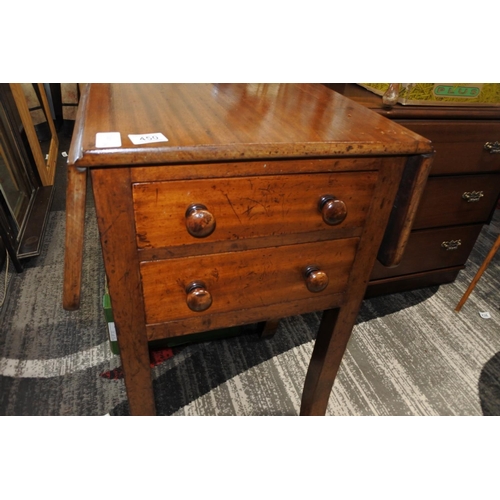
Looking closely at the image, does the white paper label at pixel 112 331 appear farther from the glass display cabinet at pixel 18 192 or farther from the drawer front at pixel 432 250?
the drawer front at pixel 432 250

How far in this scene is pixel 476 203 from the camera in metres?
1.55

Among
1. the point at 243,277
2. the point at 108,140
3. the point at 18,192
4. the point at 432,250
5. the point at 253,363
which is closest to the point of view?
the point at 108,140

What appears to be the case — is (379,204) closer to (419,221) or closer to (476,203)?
(419,221)

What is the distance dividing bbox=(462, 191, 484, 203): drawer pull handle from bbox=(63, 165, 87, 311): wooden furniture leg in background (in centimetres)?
142

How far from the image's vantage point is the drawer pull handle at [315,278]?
0.79 meters

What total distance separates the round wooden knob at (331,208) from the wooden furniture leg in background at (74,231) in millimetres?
404

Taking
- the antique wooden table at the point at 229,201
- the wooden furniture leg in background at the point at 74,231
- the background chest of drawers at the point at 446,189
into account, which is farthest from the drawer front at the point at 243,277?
the background chest of drawers at the point at 446,189

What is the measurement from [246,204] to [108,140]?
241 millimetres

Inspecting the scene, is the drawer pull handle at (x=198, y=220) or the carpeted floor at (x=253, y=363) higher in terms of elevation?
the drawer pull handle at (x=198, y=220)

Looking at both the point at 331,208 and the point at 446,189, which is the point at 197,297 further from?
the point at 446,189

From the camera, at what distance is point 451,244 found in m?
1.64

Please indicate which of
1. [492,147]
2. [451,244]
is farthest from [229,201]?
[451,244]

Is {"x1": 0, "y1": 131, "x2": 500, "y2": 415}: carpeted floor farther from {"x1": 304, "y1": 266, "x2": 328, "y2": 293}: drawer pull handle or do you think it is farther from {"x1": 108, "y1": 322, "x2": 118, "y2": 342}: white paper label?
{"x1": 304, "y1": 266, "x2": 328, "y2": 293}: drawer pull handle

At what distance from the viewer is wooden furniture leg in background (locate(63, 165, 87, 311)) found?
56 cm
